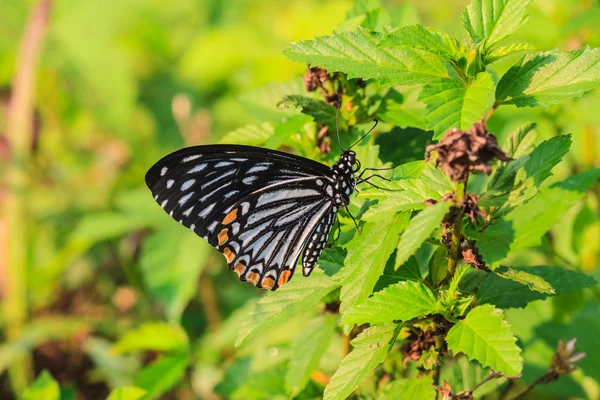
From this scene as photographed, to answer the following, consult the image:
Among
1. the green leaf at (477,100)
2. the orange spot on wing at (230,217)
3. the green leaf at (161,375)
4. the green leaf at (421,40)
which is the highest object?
the green leaf at (421,40)

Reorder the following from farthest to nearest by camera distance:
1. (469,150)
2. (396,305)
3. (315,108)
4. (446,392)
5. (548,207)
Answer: (548,207) < (315,108) < (446,392) < (396,305) < (469,150)

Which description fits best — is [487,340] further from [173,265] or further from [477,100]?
[173,265]

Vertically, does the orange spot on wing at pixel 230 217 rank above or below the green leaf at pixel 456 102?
below

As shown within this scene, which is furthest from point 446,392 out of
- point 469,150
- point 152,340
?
point 152,340

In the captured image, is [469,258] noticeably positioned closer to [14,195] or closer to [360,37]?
[360,37]

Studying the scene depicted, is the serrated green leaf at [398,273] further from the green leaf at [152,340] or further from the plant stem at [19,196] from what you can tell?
the plant stem at [19,196]

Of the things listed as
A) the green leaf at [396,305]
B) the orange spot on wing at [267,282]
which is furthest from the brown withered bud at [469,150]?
the orange spot on wing at [267,282]

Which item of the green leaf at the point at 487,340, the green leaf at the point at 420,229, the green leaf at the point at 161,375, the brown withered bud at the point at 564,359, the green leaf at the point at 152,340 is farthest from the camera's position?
the green leaf at the point at 152,340
